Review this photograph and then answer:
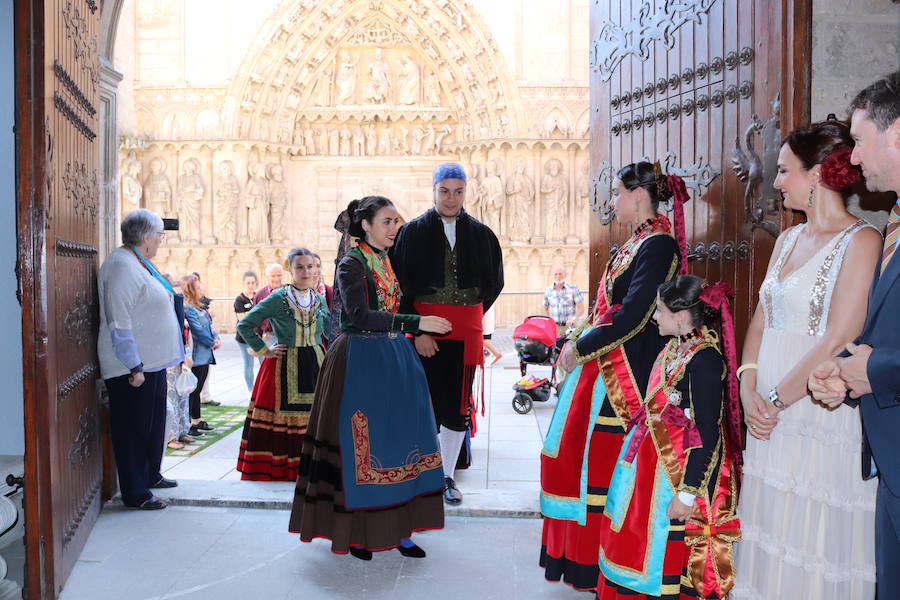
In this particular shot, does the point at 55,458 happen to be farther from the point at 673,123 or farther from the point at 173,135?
the point at 173,135

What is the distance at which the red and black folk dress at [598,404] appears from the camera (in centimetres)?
284

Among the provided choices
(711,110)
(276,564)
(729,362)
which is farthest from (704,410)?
(276,564)

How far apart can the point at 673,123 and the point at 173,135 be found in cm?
1315

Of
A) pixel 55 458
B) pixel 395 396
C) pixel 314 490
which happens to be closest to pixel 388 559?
pixel 314 490

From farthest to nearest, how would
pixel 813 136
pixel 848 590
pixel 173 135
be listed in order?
pixel 173 135 < pixel 813 136 < pixel 848 590

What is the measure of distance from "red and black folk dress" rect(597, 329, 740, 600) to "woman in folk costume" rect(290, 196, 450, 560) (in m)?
1.11

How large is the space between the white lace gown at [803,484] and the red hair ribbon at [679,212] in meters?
0.42

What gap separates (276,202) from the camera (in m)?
15.1

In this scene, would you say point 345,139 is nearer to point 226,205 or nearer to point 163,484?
point 226,205

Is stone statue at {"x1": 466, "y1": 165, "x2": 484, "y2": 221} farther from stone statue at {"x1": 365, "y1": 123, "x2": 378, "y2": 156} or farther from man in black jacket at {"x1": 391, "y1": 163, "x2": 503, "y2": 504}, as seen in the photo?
man in black jacket at {"x1": 391, "y1": 163, "x2": 503, "y2": 504}

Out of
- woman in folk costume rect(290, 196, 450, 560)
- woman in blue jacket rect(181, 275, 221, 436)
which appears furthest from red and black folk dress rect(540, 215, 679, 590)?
woman in blue jacket rect(181, 275, 221, 436)

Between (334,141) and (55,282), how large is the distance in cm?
1306

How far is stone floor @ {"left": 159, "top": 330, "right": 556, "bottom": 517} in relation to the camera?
424 cm

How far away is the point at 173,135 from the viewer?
14.8 metres
